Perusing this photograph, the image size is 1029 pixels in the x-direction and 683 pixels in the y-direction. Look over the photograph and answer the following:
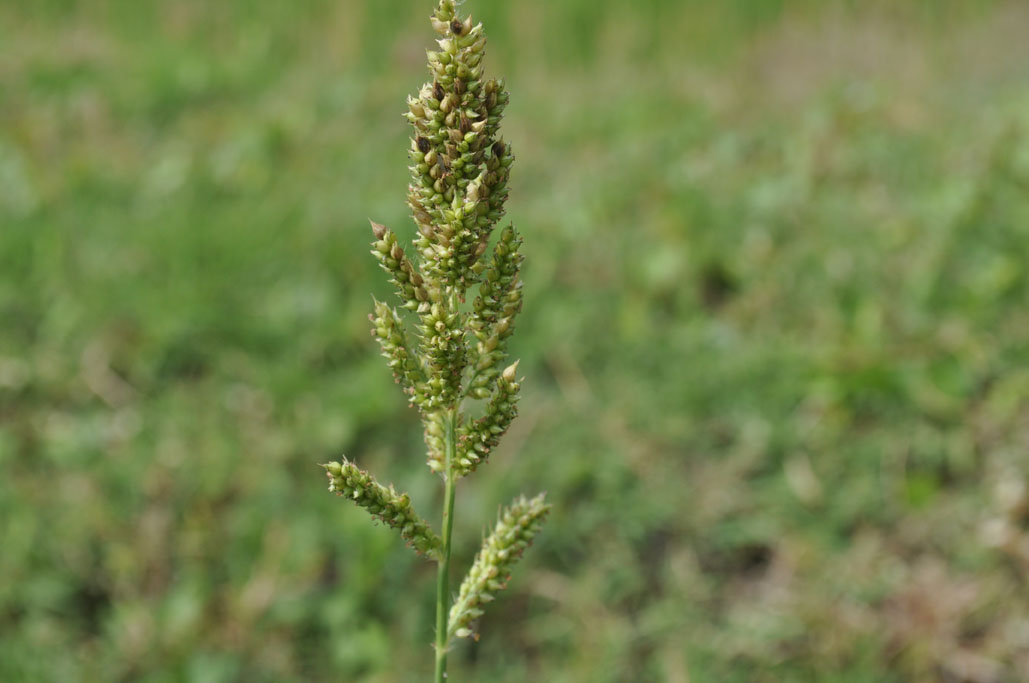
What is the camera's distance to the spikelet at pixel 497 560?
1.06 metres

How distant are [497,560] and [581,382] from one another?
2.84 metres

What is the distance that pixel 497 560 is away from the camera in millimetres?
1063

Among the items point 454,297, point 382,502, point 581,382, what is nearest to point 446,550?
point 382,502

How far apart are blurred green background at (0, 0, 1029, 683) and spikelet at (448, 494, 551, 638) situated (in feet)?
6.58

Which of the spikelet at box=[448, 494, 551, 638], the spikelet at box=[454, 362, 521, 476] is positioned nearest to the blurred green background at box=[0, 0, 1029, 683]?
the spikelet at box=[448, 494, 551, 638]

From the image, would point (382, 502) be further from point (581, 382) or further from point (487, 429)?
point (581, 382)

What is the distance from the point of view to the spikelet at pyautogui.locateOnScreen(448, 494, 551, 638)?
3.47 ft

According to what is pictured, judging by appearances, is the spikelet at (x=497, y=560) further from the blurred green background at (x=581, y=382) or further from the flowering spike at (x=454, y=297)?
the blurred green background at (x=581, y=382)

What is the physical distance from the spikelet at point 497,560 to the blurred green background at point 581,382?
2005 mm

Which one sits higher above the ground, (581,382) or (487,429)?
(581,382)

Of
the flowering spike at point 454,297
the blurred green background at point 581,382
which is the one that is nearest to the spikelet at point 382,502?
the flowering spike at point 454,297

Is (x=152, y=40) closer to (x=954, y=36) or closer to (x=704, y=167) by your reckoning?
(x=704, y=167)

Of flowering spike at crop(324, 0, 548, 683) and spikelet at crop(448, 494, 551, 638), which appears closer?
flowering spike at crop(324, 0, 548, 683)

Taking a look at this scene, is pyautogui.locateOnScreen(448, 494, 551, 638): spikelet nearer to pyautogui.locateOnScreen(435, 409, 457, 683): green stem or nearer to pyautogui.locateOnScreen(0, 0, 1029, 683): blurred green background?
pyautogui.locateOnScreen(435, 409, 457, 683): green stem
